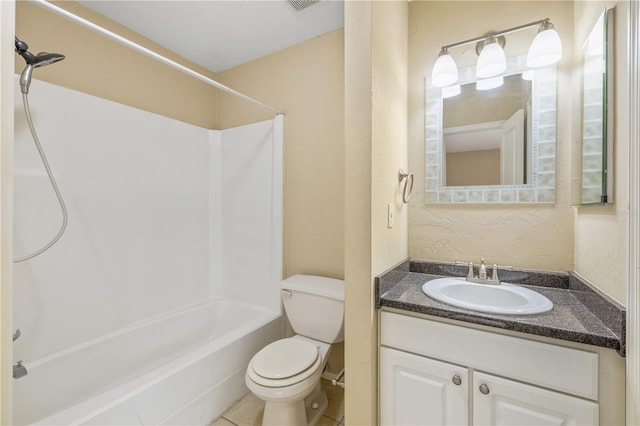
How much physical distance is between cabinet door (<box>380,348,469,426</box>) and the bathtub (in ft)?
3.28

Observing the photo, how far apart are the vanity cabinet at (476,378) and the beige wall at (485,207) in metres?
0.59

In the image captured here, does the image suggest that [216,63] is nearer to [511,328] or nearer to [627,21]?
[627,21]

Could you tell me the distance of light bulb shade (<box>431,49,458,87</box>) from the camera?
148cm

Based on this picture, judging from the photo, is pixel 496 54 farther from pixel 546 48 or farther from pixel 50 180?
pixel 50 180

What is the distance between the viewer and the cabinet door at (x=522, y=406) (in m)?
0.89

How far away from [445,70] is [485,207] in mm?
777

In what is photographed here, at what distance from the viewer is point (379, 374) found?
1223 millimetres

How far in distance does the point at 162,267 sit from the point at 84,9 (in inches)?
70.5

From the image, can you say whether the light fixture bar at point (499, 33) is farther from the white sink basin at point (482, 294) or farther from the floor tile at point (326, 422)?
the floor tile at point (326, 422)

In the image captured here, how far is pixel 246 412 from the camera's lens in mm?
1683

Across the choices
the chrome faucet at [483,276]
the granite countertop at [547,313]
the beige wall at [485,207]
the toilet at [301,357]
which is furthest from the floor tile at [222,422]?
the chrome faucet at [483,276]

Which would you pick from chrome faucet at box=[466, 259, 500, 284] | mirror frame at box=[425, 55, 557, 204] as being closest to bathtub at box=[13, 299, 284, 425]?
chrome faucet at box=[466, 259, 500, 284]

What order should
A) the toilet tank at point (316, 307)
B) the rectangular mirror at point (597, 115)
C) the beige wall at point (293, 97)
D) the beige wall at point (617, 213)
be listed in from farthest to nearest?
the beige wall at point (293, 97) → the toilet tank at point (316, 307) → the rectangular mirror at point (597, 115) → the beige wall at point (617, 213)

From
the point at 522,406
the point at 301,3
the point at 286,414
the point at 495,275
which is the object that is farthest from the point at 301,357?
the point at 301,3
